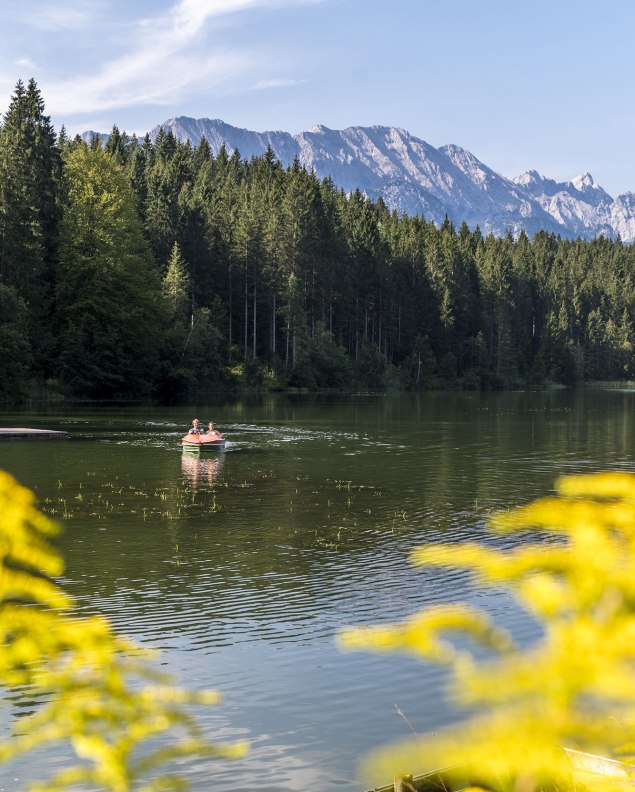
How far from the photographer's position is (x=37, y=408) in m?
62.9

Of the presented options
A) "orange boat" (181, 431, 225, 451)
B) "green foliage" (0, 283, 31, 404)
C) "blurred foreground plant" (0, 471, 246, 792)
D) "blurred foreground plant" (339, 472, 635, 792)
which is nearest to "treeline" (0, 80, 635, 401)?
"green foliage" (0, 283, 31, 404)

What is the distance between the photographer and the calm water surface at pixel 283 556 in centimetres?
1023

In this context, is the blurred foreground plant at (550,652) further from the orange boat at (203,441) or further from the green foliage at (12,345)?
the green foliage at (12,345)

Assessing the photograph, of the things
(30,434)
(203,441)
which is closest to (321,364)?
(30,434)

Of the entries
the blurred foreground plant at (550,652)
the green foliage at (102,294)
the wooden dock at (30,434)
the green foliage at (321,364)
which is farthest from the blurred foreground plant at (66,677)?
the green foliage at (321,364)

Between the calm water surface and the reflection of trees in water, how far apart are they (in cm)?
10

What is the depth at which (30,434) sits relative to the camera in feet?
137

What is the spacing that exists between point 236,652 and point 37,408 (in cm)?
5346

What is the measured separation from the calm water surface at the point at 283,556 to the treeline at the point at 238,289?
27138 mm

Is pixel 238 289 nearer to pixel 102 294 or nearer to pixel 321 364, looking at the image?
pixel 321 364

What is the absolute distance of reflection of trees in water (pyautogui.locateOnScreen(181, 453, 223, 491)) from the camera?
30.1 m

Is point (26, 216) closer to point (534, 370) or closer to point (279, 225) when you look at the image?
point (279, 225)

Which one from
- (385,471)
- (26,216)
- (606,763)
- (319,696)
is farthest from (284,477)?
(26,216)

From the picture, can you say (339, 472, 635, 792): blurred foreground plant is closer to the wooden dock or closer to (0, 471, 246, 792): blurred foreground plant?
(0, 471, 246, 792): blurred foreground plant
